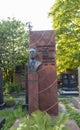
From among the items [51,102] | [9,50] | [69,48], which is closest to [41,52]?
[51,102]

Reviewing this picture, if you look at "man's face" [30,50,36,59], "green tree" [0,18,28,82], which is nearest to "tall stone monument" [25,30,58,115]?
"man's face" [30,50,36,59]

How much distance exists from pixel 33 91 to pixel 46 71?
0.98 meters

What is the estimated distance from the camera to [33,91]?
899 cm

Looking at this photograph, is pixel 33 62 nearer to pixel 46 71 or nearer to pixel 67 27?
pixel 46 71

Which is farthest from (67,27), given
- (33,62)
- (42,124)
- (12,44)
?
(42,124)

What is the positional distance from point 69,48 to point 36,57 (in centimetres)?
1529

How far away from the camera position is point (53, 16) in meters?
25.5

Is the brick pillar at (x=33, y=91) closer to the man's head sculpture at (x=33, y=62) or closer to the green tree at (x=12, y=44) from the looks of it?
the man's head sculpture at (x=33, y=62)

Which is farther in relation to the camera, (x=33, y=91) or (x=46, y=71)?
(x=46, y=71)

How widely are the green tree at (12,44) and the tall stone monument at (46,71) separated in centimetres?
1677

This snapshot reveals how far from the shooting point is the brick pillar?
8952 mm

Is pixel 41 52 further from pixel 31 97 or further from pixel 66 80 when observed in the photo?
pixel 66 80

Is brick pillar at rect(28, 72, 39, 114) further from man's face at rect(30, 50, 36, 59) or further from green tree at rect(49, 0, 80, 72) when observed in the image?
green tree at rect(49, 0, 80, 72)

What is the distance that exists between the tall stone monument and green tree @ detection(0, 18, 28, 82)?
55.0 ft
